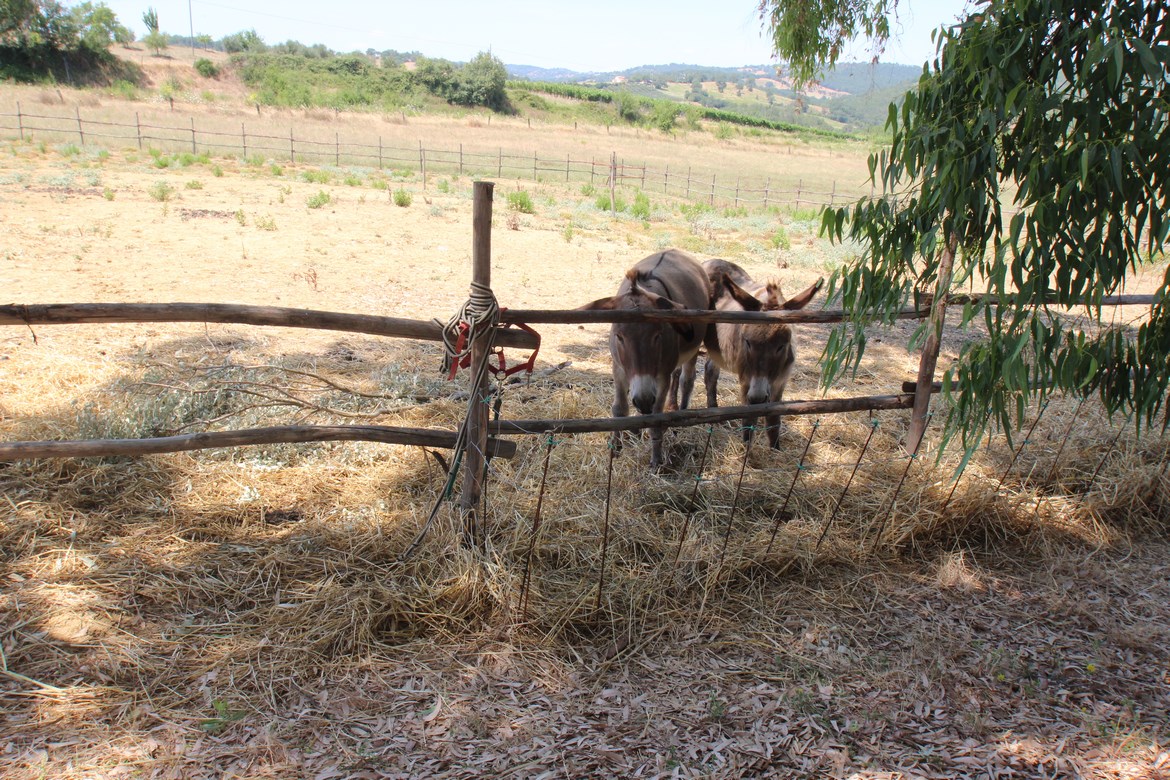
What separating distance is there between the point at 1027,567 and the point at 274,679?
4144mm

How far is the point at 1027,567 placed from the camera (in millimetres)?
4238

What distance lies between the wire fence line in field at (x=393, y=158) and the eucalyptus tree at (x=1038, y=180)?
25146 mm

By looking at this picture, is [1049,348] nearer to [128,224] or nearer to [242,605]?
[242,605]

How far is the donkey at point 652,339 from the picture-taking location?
4.95m

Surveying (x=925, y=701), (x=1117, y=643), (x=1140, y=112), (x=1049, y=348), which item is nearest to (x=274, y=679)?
(x=925, y=701)

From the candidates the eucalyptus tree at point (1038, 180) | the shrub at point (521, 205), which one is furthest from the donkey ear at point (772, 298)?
the shrub at point (521, 205)

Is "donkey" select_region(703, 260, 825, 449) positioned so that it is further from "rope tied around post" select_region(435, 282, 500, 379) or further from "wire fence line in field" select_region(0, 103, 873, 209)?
"wire fence line in field" select_region(0, 103, 873, 209)

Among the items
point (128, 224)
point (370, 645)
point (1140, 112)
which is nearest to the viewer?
point (1140, 112)

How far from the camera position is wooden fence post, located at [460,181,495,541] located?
3258 mm

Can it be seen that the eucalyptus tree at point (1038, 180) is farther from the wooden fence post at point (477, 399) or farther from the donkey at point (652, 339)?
the donkey at point (652, 339)

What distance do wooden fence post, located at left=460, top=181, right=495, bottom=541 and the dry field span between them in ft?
0.46

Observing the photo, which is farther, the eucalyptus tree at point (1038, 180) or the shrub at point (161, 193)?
the shrub at point (161, 193)

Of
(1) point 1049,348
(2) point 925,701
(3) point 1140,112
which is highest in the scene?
(3) point 1140,112

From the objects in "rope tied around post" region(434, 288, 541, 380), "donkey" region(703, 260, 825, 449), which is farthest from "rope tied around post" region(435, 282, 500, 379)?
"donkey" region(703, 260, 825, 449)
